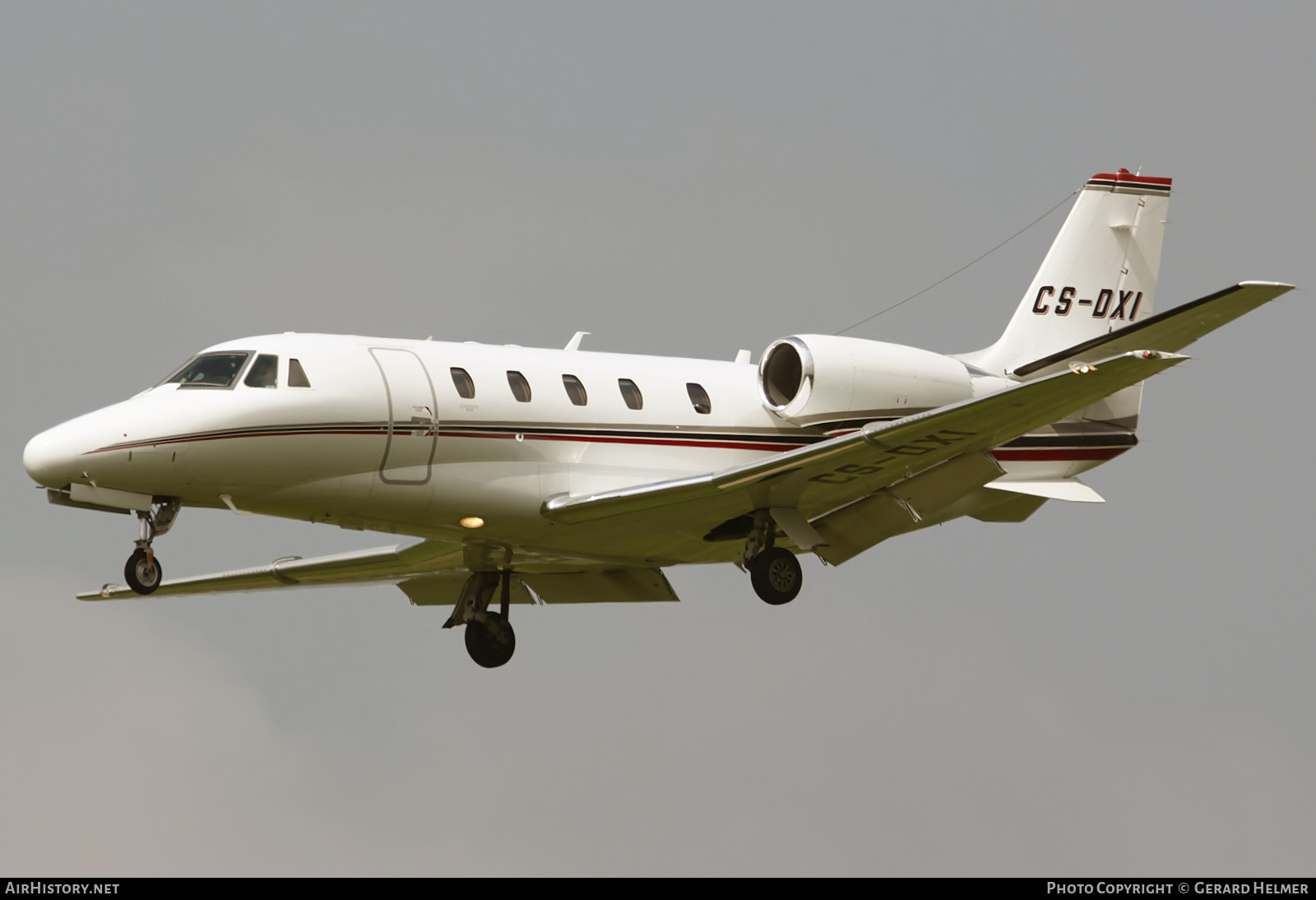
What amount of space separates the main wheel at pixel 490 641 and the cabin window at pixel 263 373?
A: 18.1 ft

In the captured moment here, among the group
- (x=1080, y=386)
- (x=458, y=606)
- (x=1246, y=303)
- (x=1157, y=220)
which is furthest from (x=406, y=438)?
(x=1157, y=220)

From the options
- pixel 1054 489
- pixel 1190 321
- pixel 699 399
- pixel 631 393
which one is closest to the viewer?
pixel 1190 321

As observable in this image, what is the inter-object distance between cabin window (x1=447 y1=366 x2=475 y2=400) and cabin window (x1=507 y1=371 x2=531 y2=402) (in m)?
0.46

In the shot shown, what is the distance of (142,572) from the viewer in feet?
62.7

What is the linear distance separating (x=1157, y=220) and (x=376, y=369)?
11.5 m

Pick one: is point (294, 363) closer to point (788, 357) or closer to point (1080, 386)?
point (788, 357)

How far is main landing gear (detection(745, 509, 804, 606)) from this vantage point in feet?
69.5

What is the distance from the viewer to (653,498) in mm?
20500

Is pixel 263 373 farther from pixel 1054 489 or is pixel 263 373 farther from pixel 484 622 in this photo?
pixel 1054 489

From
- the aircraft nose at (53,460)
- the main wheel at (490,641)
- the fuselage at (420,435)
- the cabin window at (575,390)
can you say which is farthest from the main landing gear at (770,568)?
the aircraft nose at (53,460)

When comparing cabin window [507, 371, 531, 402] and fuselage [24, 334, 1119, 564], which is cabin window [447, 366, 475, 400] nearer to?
fuselage [24, 334, 1119, 564]

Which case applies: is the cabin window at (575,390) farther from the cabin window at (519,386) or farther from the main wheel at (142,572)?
the main wheel at (142,572)

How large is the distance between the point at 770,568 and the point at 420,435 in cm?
423

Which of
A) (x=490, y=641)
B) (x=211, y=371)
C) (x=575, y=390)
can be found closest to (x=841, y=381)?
(x=575, y=390)
